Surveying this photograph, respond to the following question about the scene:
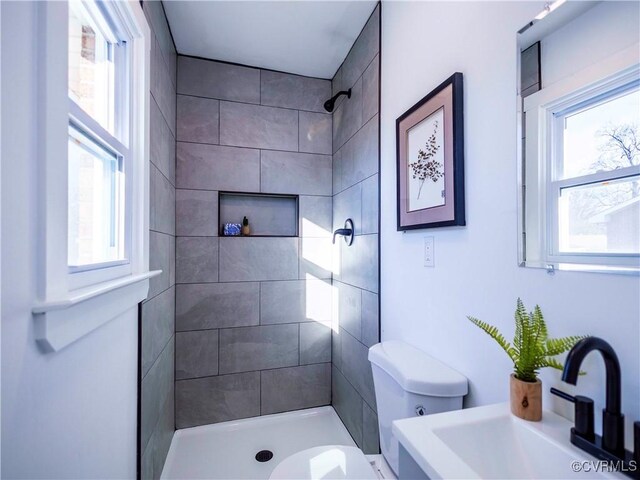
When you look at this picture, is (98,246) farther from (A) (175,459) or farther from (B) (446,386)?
(A) (175,459)

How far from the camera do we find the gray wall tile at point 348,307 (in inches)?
75.6

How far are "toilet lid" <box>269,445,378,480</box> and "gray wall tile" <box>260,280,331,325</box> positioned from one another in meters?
1.11

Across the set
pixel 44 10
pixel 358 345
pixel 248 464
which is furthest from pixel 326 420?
pixel 44 10

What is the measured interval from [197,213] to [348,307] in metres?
1.25

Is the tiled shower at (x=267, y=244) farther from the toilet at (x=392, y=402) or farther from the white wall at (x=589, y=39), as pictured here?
the white wall at (x=589, y=39)

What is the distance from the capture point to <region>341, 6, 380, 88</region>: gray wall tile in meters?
1.73

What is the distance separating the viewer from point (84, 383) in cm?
88

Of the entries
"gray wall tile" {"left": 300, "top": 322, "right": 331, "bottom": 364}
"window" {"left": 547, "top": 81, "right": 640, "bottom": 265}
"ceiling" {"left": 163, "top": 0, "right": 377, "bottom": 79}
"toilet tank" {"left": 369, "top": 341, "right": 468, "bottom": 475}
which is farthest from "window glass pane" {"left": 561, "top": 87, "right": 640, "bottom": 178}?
"gray wall tile" {"left": 300, "top": 322, "right": 331, "bottom": 364}

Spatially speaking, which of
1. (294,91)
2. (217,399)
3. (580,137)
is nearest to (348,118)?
(294,91)

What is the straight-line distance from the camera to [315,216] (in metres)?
2.38

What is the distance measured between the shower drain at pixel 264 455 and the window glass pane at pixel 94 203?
154 cm

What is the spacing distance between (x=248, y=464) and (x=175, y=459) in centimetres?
46

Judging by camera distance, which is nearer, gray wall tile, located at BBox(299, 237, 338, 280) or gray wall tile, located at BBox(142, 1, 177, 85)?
gray wall tile, located at BBox(142, 1, 177, 85)

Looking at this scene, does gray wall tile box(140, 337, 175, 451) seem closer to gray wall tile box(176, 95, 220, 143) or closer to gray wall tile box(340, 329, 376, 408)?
gray wall tile box(340, 329, 376, 408)
